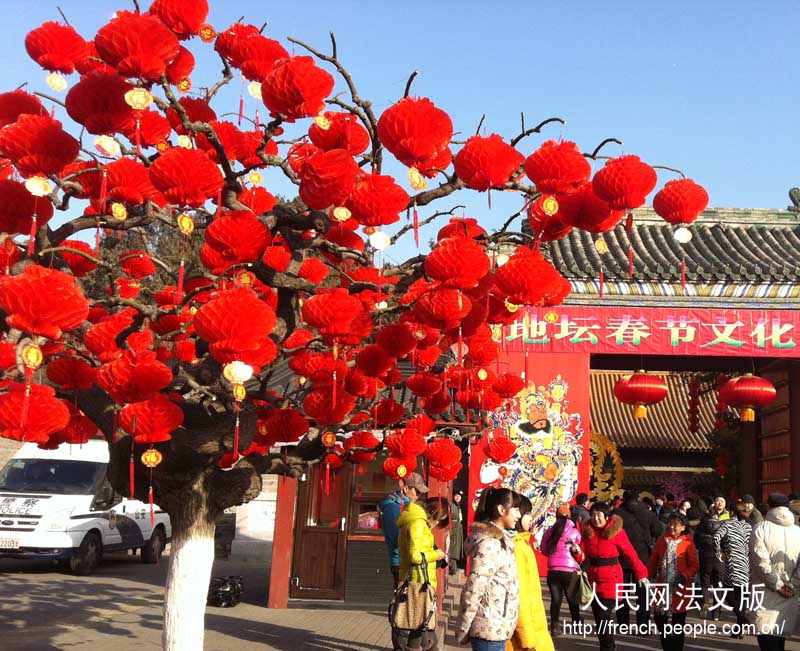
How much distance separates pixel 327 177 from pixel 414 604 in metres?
4.47

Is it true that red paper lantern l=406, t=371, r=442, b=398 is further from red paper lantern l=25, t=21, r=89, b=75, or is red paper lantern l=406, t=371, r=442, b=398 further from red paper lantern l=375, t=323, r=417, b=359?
red paper lantern l=25, t=21, r=89, b=75

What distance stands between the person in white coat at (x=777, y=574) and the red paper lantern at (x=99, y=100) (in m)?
6.53

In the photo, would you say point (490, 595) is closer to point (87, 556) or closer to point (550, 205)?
point (550, 205)

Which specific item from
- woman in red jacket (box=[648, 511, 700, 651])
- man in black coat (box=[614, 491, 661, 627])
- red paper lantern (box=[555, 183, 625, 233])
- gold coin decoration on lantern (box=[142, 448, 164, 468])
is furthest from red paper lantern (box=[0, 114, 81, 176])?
man in black coat (box=[614, 491, 661, 627])

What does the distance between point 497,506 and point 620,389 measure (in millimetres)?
10743

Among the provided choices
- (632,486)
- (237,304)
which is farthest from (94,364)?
(632,486)

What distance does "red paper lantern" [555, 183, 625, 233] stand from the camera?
634cm

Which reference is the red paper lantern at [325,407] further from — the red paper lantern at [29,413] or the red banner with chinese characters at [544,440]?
the red banner with chinese characters at [544,440]

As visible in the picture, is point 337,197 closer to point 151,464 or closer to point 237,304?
point 237,304

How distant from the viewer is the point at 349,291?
6758 mm

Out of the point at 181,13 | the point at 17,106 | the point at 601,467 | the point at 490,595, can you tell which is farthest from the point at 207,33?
the point at 601,467

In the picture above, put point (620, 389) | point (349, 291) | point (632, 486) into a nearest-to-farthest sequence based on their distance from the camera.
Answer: point (349, 291) < point (620, 389) < point (632, 486)

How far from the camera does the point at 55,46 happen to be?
20.2ft

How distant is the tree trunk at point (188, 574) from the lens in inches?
264
